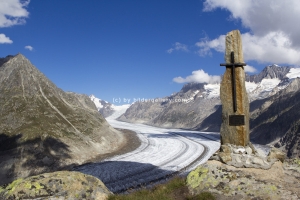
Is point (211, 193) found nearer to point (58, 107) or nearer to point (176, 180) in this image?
point (176, 180)

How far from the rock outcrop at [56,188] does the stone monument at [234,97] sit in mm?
6636

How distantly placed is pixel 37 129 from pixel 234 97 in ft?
89.0

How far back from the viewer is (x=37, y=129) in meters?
32.2

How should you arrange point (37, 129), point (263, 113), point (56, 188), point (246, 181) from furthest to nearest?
1. point (263, 113)
2. point (37, 129)
3. point (246, 181)
4. point (56, 188)

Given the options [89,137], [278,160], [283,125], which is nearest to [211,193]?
[278,160]

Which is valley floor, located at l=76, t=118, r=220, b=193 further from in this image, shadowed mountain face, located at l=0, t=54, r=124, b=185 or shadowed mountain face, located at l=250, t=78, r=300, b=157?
shadowed mountain face, located at l=250, t=78, r=300, b=157

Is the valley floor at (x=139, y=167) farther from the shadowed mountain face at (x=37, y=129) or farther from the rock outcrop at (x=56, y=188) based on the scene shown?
the rock outcrop at (x=56, y=188)

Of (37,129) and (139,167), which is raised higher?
(37,129)

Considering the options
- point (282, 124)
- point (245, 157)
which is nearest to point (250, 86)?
point (282, 124)

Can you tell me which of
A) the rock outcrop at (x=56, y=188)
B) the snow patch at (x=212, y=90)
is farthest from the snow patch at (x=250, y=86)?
the rock outcrop at (x=56, y=188)

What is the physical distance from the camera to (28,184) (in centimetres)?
896

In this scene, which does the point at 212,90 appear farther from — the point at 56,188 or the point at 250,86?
the point at 56,188

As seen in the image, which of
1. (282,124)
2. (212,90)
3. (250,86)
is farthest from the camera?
(250,86)

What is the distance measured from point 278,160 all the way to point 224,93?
395 cm
